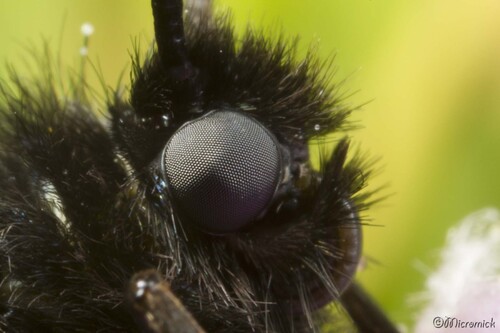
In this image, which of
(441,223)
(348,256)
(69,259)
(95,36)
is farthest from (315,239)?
(95,36)

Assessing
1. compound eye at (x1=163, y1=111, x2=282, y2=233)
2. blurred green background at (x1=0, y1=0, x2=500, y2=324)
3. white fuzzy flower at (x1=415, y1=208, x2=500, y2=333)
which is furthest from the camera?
blurred green background at (x1=0, y1=0, x2=500, y2=324)

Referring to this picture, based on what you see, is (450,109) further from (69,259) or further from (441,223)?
(69,259)

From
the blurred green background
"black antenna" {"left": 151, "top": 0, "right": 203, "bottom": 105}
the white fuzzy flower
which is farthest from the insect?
the blurred green background

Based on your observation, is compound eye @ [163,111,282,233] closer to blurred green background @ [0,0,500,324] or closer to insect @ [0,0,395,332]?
insect @ [0,0,395,332]

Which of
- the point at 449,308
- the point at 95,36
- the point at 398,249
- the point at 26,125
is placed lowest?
the point at 398,249

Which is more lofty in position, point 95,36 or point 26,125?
point 26,125

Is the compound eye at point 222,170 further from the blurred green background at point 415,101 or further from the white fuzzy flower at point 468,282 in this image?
the blurred green background at point 415,101

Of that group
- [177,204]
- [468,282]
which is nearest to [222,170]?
[177,204]
